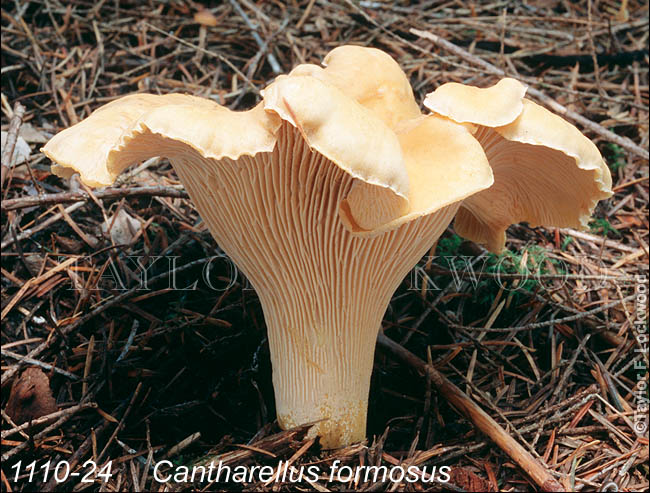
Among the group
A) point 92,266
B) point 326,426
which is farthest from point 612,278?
point 92,266

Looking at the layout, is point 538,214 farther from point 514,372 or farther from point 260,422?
point 260,422

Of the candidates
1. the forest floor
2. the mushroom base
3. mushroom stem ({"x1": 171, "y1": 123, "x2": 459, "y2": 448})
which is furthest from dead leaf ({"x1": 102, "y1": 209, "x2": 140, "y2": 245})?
the mushroom base

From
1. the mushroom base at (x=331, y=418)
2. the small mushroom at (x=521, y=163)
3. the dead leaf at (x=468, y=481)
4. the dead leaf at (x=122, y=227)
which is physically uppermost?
the small mushroom at (x=521, y=163)

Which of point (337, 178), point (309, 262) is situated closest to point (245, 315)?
point (309, 262)

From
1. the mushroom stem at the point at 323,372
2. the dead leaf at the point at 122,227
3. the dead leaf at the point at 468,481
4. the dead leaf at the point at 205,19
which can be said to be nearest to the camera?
the dead leaf at the point at 468,481

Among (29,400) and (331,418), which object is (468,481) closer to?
(331,418)

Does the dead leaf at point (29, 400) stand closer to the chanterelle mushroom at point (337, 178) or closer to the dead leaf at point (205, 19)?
the chanterelle mushroom at point (337, 178)

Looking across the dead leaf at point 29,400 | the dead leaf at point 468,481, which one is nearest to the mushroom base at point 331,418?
the dead leaf at point 468,481
